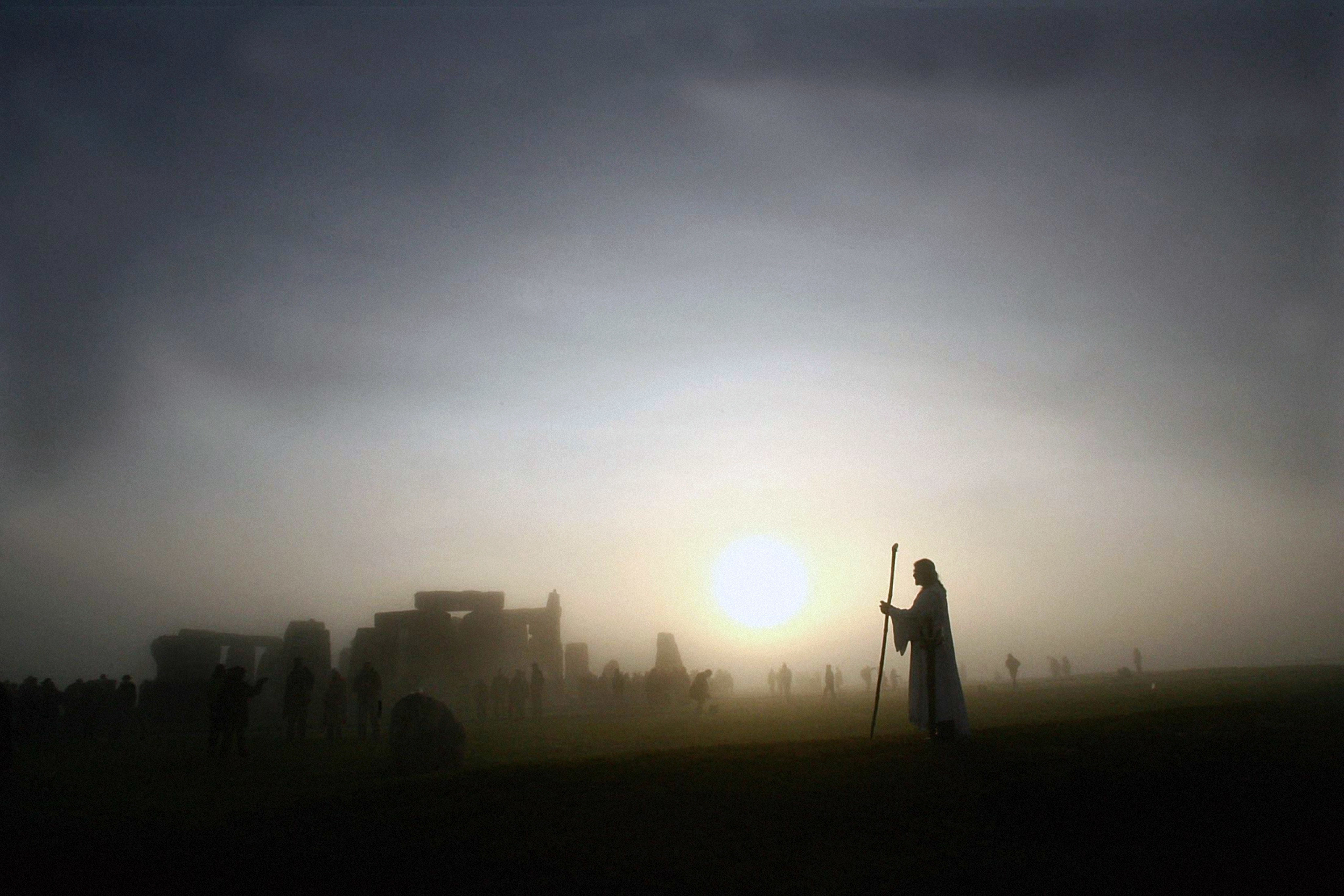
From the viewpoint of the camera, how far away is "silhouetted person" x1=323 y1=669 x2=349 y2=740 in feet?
69.4

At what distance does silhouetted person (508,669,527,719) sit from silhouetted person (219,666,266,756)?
13.1 meters

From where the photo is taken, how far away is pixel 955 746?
903 centimetres

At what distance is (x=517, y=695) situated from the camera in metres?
30.5

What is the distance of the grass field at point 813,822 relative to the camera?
20.6ft

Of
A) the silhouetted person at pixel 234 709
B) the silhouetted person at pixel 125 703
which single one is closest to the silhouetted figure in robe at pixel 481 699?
the silhouetted person at pixel 125 703

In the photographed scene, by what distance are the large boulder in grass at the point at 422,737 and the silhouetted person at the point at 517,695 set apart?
1626 cm

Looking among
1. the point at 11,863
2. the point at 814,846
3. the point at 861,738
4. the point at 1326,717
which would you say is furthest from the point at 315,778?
the point at 1326,717

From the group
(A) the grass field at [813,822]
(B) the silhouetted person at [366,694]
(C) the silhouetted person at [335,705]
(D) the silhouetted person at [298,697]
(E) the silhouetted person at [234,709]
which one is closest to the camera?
(A) the grass field at [813,822]

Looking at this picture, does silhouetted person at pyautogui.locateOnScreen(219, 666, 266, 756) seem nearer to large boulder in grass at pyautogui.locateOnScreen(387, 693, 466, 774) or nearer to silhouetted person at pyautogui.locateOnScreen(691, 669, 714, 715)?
large boulder in grass at pyautogui.locateOnScreen(387, 693, 466, 774)

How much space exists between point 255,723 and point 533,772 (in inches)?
1090

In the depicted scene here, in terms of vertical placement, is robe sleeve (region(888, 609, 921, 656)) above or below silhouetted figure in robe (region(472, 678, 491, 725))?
above

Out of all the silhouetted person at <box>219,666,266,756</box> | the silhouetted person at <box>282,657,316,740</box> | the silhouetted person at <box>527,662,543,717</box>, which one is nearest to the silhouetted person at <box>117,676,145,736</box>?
the silhouetted person at <box>282,657,316,740</box>

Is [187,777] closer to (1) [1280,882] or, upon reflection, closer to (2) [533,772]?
(2) [533,772]

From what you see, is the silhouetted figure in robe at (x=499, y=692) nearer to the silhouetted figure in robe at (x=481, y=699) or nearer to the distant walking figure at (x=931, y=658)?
the silhouetted figure in robe at (x=481, y=699)
